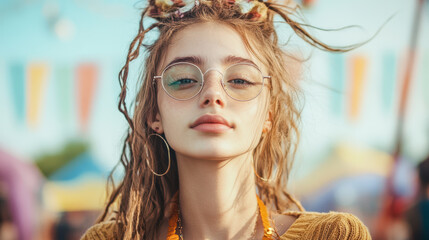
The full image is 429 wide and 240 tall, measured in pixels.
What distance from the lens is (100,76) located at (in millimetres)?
6812

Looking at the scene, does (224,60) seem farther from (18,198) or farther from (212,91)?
(18,198)

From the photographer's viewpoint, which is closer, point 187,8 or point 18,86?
point 187,8

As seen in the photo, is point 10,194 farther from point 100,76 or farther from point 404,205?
point 404,205

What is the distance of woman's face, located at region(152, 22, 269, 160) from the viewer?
1.74 m

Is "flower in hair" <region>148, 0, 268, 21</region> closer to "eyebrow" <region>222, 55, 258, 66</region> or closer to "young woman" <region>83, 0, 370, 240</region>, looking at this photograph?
"young woman" <region>83, 0, 370, 240</region>

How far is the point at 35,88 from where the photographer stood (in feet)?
22.2

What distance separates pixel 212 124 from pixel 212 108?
0.06 m

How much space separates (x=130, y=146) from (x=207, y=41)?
592mm

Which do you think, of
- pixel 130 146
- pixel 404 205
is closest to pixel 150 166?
pixel 130 146

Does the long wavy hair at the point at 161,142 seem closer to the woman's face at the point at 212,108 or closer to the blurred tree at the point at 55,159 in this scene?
the woman's face at the point at 212,108

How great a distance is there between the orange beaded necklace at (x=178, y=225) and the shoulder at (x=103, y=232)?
23 cm

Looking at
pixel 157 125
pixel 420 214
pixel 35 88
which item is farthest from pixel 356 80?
pixel 157 125

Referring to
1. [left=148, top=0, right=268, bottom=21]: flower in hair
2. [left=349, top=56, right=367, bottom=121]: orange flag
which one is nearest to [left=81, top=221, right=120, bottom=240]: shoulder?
[left=148, top=0, right=268, bottom=21]: flower in hair

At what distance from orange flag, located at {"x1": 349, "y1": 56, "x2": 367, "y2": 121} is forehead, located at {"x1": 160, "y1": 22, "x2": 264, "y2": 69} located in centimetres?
454
